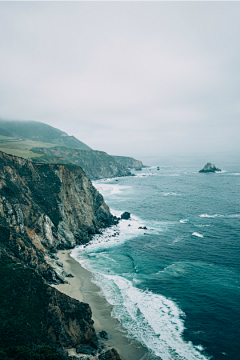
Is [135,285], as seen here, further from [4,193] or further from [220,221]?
[220,221]

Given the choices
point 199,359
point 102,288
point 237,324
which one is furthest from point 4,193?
point 237,324

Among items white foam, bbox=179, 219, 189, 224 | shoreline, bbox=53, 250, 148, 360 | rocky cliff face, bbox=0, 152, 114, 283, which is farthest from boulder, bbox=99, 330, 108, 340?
white foam, bbox=179, 219, 189, 224

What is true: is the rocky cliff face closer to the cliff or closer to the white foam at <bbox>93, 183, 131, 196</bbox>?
the cliff

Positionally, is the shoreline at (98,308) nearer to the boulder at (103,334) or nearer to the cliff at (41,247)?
the boulder at (103,334)

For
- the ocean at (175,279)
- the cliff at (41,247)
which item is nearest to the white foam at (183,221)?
the ocean at (175,279)

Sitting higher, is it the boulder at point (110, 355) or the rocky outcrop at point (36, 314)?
the rocky outcrop at point (36, 314)

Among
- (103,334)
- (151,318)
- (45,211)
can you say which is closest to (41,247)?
(45,211)
